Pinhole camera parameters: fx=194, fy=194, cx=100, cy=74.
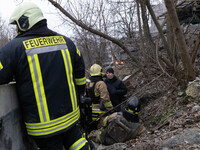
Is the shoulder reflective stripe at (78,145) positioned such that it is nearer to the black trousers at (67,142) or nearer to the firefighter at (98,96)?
the black trousers at (67,142)

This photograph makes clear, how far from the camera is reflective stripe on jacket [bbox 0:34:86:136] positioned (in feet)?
5.99

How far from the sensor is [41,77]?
1.88 meters

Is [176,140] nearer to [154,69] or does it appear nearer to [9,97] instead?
[9,97]

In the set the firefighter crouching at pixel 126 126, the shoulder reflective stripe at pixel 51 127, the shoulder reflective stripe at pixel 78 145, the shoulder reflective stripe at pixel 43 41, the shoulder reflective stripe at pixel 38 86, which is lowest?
the firefighter crouching at pixel 126 126

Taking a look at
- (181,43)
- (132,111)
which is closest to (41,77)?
(132,111)

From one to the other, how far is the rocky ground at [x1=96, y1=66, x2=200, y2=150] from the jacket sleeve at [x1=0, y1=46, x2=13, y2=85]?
196 centimetres

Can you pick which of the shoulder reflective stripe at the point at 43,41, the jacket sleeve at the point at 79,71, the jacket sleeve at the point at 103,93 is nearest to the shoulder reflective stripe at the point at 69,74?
the shoulder reflective stripe at the point at 43,41

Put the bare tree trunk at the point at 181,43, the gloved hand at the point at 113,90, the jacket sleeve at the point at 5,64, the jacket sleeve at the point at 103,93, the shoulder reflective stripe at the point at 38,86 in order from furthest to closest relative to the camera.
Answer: the gloved hand at the point at 113,90 < the jacket sleeve at the point at 103,93 < the bare tree trunk at the point at 181,43 < the shoulder reflective stripe at the point at 38,86 < the jacket sleeve at the point at 5,64

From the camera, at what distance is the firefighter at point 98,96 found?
4.58m

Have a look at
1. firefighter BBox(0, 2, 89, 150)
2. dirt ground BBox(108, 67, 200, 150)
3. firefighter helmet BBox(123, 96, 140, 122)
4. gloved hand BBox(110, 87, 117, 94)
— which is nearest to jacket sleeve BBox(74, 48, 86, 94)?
firefighter BBox(0, 2, 89, 150)

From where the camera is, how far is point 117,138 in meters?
3.72

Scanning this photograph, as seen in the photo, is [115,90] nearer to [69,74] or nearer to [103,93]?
[103,93]

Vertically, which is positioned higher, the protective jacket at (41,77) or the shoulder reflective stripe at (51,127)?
the protective jacket at (41,77)

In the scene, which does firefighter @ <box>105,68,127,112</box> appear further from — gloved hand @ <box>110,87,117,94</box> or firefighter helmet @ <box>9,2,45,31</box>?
firefighter helmet @ <box>9,2,45,31</box>
